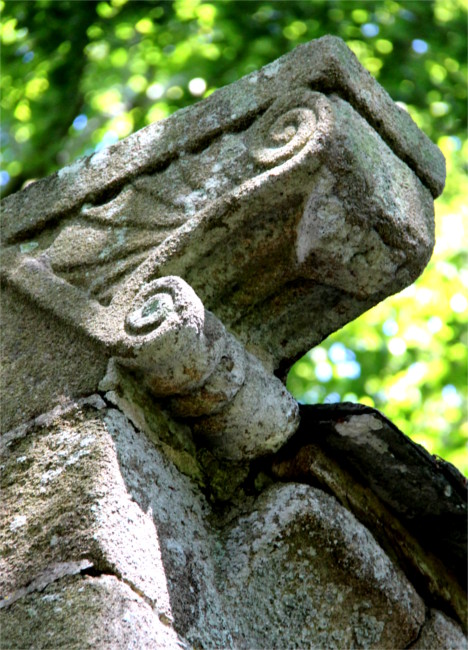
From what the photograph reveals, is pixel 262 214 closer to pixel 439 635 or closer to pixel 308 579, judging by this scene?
pixel 308 579

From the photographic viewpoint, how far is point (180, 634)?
5.55ft

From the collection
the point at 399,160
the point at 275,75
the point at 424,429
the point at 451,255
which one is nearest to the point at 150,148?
the point at 275,75

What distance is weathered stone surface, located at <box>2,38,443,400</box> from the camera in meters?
2.04

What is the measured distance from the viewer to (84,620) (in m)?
1.55

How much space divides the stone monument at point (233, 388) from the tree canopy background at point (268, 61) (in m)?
3.72

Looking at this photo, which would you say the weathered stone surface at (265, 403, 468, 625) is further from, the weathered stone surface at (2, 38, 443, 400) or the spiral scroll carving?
the spiral scroll carving

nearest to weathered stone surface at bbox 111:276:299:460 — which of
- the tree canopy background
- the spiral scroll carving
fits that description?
the spiral scroll carving

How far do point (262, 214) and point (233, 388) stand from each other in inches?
15.9

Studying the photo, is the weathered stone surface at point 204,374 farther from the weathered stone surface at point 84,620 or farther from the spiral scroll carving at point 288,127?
the weathered stone surface at point 84,620

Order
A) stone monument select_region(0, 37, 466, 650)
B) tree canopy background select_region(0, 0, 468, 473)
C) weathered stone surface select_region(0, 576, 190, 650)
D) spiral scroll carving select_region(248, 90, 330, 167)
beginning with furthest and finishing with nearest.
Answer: tree canopy background select_region(0, 0, 468, 473) < spiral scroll carving select_region(248, 90, 330, 167) < stone monument select_region(0, 37, 466, 650) < weathered stone surface select_region(0, 576, 190, 650)

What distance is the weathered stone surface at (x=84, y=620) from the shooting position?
5.04 ft

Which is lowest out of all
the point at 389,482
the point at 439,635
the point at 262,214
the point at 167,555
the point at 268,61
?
the point at 268,61

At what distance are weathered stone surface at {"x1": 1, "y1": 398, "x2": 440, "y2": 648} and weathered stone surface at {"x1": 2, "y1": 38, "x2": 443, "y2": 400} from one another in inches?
11.2

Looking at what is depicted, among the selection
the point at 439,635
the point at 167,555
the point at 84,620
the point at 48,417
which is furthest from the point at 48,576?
the point at 439,635
